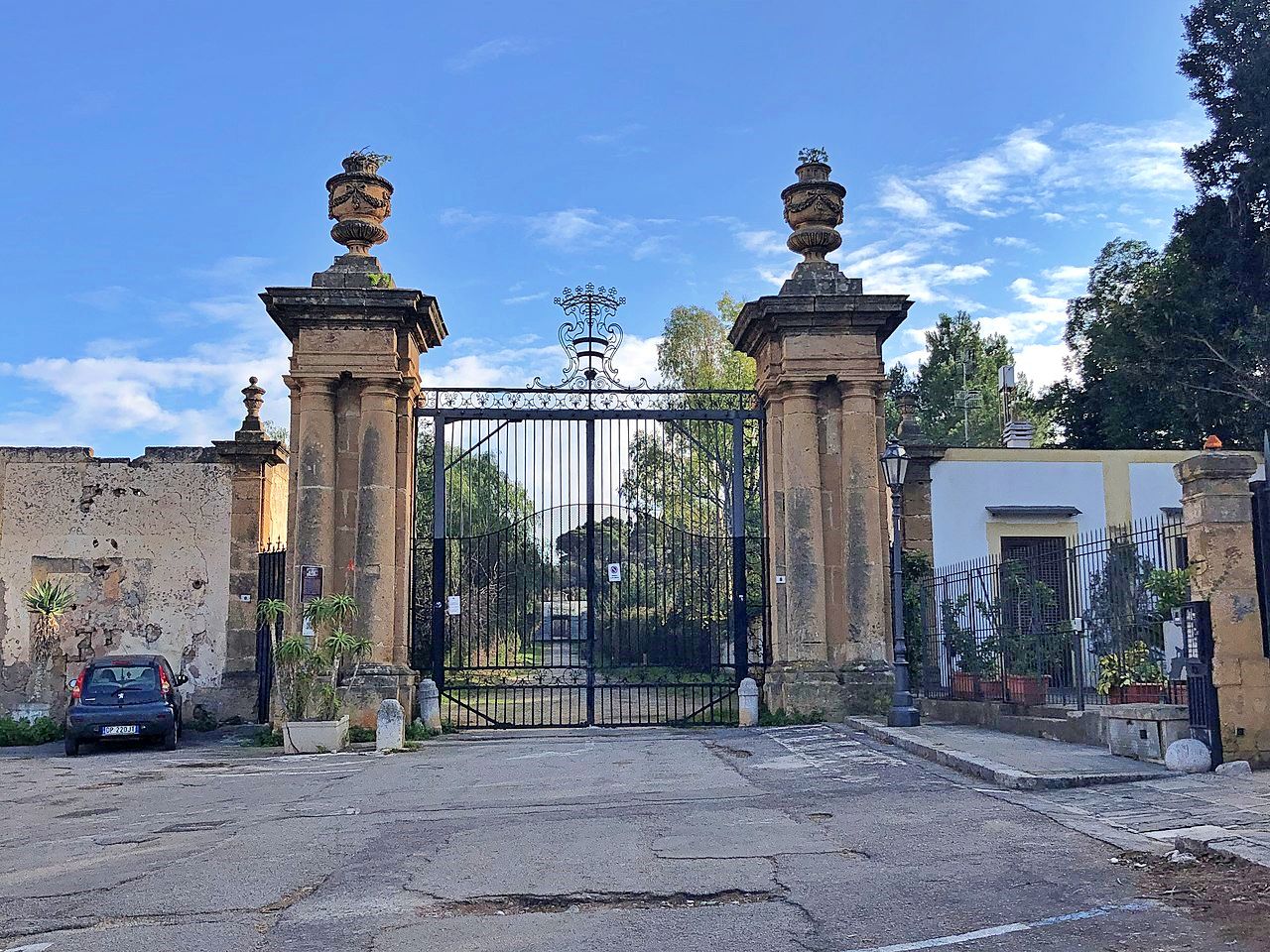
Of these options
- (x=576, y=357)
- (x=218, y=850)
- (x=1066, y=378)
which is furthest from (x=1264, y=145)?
(x=218, y=850)

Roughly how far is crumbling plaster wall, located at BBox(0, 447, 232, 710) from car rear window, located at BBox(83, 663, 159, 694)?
1.82 m

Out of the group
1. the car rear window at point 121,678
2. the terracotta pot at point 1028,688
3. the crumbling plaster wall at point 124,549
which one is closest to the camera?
the terracotta pot at point 1028,688

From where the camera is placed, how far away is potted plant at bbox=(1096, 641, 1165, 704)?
11.1 meters

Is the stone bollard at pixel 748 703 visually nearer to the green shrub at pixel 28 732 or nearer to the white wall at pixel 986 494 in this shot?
the white wall at pixel 986 494

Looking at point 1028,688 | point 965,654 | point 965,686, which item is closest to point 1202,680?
point 1028,688

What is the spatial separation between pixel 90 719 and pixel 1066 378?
28.6 metres

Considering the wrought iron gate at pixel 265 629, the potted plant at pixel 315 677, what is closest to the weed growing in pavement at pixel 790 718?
the potted plant at pixel 315 677

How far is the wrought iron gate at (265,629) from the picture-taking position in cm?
1630

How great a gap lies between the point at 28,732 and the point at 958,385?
3969 centimetres

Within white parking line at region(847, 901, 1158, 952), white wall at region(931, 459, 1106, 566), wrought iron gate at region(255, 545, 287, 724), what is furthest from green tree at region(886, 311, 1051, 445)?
white parking line at region(847, 901, 1158, 952)

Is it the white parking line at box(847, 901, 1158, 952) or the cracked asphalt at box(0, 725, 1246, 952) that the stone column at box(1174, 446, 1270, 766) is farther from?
the white parking line at box(847, 901, 1158, 952)

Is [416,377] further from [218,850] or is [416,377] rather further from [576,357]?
[218,850]

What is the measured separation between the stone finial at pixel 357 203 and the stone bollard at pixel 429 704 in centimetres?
586

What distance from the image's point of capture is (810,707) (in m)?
14.6
